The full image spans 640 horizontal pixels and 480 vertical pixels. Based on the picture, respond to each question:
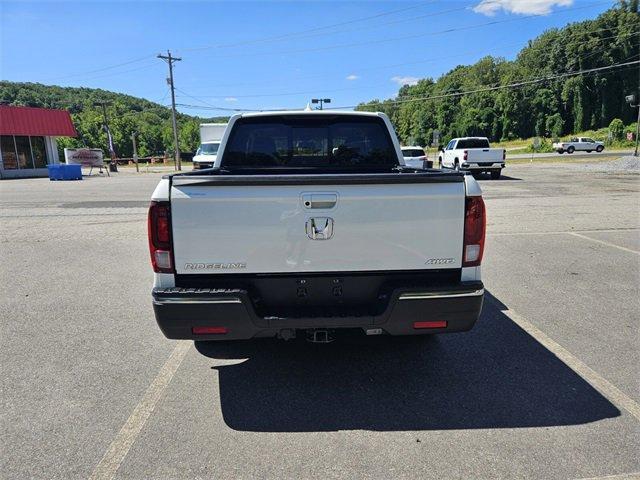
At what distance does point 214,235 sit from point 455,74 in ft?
479

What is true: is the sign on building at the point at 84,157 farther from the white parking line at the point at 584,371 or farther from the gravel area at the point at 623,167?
the white parking line at the point at 584,371

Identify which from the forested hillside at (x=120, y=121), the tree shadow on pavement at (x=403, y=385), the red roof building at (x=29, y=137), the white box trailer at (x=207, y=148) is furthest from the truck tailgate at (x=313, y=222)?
the forested hillside at (x=120, y=121)

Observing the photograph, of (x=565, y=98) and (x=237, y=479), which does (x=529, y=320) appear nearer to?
(x=237, y=479)

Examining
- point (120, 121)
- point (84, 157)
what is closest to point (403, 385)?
point (84, 157)

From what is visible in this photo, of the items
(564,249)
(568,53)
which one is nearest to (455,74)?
(568,53)

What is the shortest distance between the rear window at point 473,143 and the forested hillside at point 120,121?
7323 centimetres

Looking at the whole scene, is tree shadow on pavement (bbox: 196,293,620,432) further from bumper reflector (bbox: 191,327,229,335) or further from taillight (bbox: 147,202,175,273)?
taillight (bbox: 147,202,175,273)

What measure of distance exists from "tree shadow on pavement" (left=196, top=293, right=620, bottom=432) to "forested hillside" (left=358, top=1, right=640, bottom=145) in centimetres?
7077

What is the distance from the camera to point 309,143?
190 inches

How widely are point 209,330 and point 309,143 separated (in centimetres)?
252

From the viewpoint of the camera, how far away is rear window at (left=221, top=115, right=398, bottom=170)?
15.4 feet

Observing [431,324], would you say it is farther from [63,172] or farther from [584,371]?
[63,172]

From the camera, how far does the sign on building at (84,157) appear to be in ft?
125

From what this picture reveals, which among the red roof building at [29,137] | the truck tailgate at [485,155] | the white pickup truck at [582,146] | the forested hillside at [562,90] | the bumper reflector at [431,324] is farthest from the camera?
the forested hillside at [562,90]
